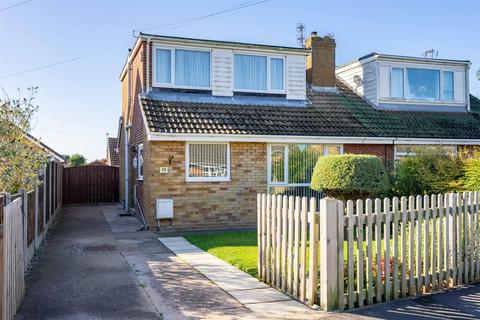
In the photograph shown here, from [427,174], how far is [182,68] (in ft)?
27.0

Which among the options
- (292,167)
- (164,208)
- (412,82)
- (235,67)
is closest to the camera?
(164,208)

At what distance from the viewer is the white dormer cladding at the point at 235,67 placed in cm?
1471

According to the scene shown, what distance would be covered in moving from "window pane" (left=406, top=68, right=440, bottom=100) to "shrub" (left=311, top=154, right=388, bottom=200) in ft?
28.8

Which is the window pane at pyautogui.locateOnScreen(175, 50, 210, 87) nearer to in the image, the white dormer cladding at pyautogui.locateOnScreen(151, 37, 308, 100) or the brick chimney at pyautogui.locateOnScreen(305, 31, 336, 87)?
the white dormer cladding at pyautogui.locateOnScreen(151, 37, 308, 100)

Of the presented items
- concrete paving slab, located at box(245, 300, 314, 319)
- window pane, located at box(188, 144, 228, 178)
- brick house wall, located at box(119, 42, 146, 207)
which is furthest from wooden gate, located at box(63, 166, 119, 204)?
concrete paving slab, located at box(245, 300, 314, 319)

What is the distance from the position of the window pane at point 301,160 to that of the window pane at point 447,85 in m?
7.62

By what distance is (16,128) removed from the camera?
369 inches

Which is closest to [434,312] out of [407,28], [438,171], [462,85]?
[438,171]

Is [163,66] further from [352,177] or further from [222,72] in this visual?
[352,177]

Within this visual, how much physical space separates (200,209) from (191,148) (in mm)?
1857

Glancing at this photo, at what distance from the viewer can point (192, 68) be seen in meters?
15.1

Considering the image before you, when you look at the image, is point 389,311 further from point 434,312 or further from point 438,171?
point 438,171

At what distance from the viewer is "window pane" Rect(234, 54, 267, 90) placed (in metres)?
15.6

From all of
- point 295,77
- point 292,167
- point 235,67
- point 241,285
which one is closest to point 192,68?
point 235,67
